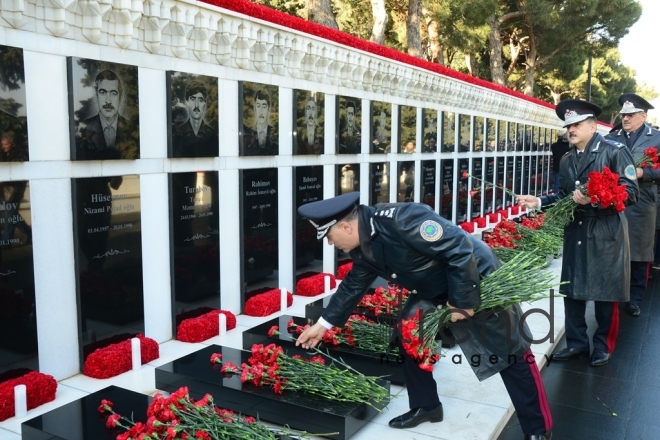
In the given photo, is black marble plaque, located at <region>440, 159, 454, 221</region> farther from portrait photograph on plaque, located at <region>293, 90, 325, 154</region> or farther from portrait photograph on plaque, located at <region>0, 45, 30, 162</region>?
portrait photograph on plaque, located at <region>0, 45, 30, 162</region>

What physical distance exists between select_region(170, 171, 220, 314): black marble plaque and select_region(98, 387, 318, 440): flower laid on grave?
2.41m

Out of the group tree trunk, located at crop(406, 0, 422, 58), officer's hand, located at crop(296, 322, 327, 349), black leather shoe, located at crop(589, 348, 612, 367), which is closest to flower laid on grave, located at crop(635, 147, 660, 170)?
black leather shoe, located at crop(589, 348, 612, 367)

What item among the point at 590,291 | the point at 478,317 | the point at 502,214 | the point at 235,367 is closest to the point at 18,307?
the point at 235,367

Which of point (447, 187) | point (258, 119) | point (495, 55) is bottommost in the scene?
point (447, 187)

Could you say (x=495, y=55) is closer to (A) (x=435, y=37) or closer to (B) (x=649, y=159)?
(A) (x=435, y=37)

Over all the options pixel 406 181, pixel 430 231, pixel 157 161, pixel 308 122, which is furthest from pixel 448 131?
pixel 430 231

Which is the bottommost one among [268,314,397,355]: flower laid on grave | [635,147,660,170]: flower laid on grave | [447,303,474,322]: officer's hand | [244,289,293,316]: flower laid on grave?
[244,289,293,316]: flower laid on grave

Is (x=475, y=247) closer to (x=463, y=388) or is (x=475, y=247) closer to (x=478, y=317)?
(x=478, y=317)

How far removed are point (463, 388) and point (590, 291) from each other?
143 cm

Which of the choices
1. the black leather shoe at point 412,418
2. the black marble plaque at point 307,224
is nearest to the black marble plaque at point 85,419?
the black leather shoe at point 412,418

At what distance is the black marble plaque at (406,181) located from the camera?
10.2 metres

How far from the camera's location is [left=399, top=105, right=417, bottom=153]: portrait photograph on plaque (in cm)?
1017

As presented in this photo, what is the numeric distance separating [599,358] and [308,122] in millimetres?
4276

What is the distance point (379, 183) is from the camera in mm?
9523
